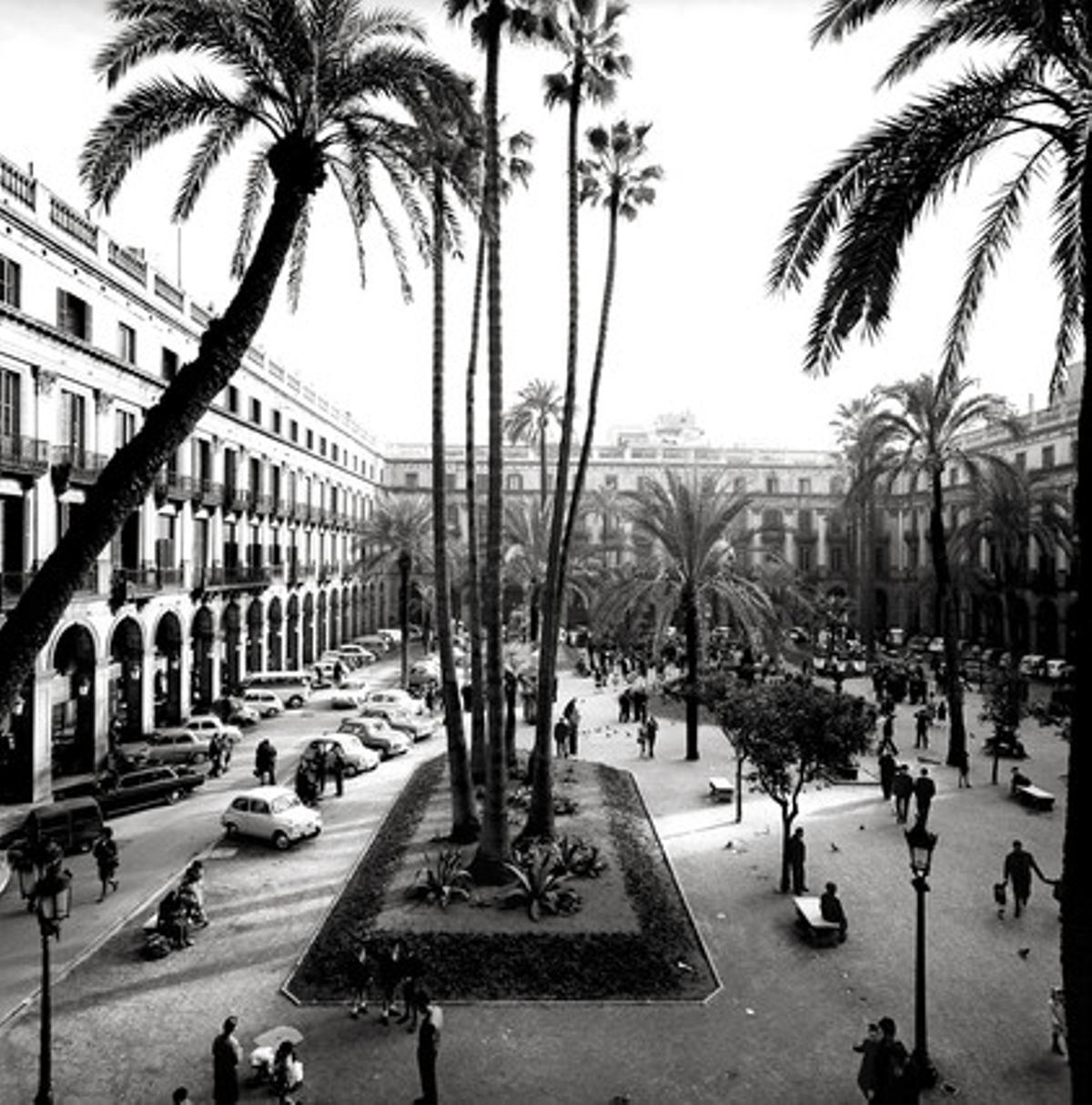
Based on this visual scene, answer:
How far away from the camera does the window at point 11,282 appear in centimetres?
2153

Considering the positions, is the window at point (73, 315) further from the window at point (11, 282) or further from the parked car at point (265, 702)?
the parked car at point (265, 702)

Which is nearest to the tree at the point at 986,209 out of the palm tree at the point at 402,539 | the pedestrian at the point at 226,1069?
the pedestrian at the point at 226,1069

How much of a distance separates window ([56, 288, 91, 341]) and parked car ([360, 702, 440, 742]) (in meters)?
16.0

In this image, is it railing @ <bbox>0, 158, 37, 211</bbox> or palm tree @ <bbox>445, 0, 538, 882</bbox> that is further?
railing @ <bbox>0, 158, 37, 211</bbox>

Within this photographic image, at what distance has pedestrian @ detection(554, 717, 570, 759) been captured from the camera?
26719mm

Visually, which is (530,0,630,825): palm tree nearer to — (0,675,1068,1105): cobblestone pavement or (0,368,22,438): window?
(0,675,1068,1105): cobblestone pavement

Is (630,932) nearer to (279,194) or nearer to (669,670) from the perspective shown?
(279,194)

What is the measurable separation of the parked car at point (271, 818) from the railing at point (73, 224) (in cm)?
1715

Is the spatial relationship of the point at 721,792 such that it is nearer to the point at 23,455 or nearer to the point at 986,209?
the point at 986,209

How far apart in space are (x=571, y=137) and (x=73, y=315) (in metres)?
17.0

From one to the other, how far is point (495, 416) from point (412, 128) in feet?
20.0

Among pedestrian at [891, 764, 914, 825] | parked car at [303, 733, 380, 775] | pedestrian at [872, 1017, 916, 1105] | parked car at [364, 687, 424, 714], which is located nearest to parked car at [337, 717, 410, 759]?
parked car at [303, 733, 380, 775]

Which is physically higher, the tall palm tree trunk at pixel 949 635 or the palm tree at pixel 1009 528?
the palm tree at pixel 1009 528

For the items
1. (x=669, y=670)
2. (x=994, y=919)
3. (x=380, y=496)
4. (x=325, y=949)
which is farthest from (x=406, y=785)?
(x=380, y=496)
